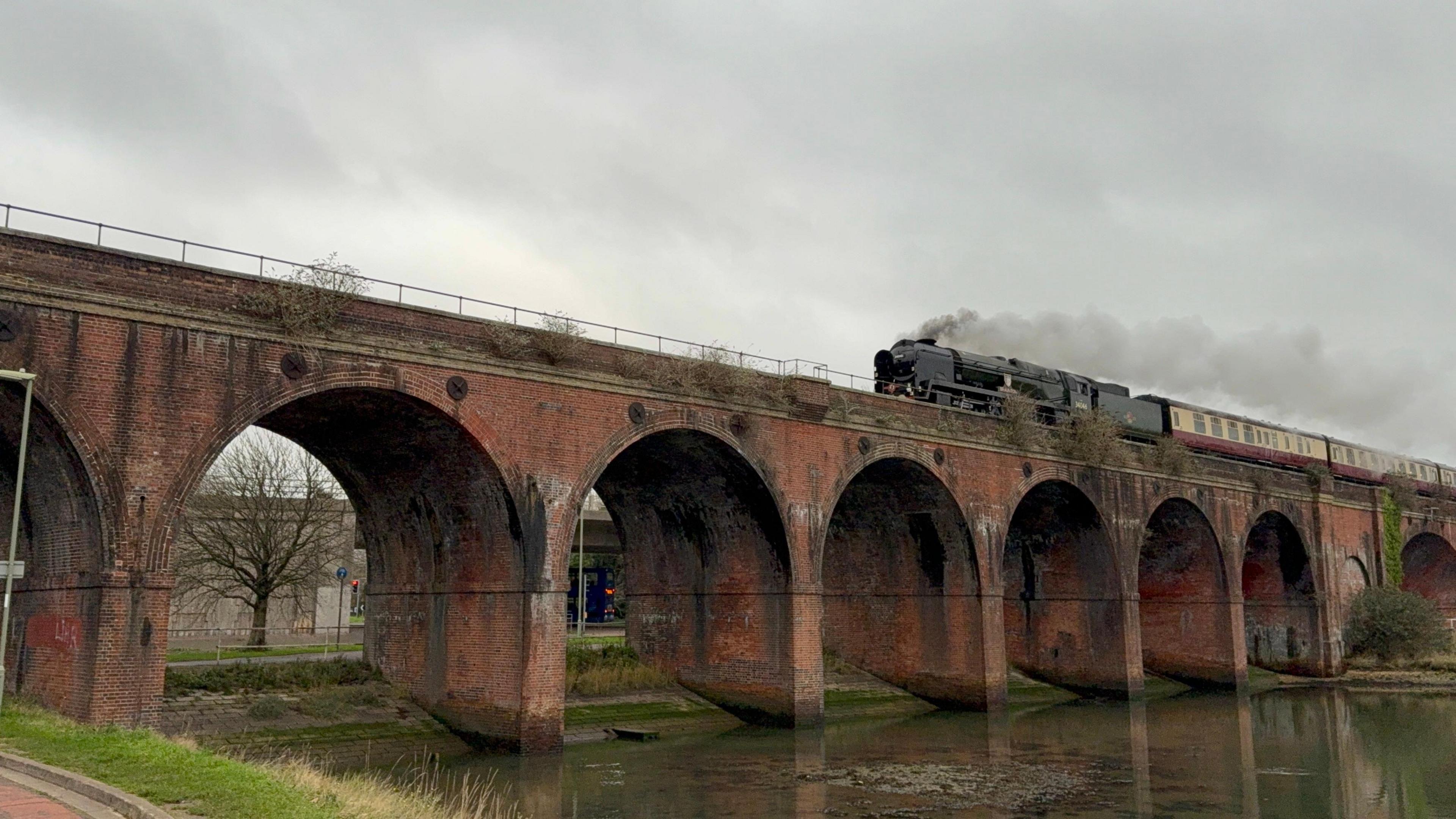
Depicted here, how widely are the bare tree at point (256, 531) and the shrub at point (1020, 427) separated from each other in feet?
69.2

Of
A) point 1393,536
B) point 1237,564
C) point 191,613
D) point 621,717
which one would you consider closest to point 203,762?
point 621,717

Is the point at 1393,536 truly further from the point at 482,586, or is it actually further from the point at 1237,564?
the point at 482,586

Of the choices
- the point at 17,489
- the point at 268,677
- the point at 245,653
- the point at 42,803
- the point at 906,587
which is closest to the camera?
the point at 42,803

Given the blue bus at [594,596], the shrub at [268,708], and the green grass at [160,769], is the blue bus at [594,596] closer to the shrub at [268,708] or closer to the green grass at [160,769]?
the shrub at [268,708]

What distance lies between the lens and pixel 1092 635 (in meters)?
34.6

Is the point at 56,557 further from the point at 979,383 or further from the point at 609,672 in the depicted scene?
the point at 979,383

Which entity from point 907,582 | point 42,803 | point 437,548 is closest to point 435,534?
point 437,548

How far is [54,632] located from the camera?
16.0 m

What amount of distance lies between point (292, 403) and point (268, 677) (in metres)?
5.79

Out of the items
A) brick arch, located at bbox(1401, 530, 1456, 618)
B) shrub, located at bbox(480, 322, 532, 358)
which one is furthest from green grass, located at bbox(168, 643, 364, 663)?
brick arch, located at bbox(1401, 530, 1456, 618)

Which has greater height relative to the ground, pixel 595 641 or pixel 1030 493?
pixel 1030 493

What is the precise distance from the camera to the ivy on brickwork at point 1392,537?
153ft

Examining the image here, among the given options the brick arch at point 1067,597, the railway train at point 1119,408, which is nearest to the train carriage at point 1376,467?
the railway train at point 1119,408

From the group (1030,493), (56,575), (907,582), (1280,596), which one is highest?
(1030,493)
